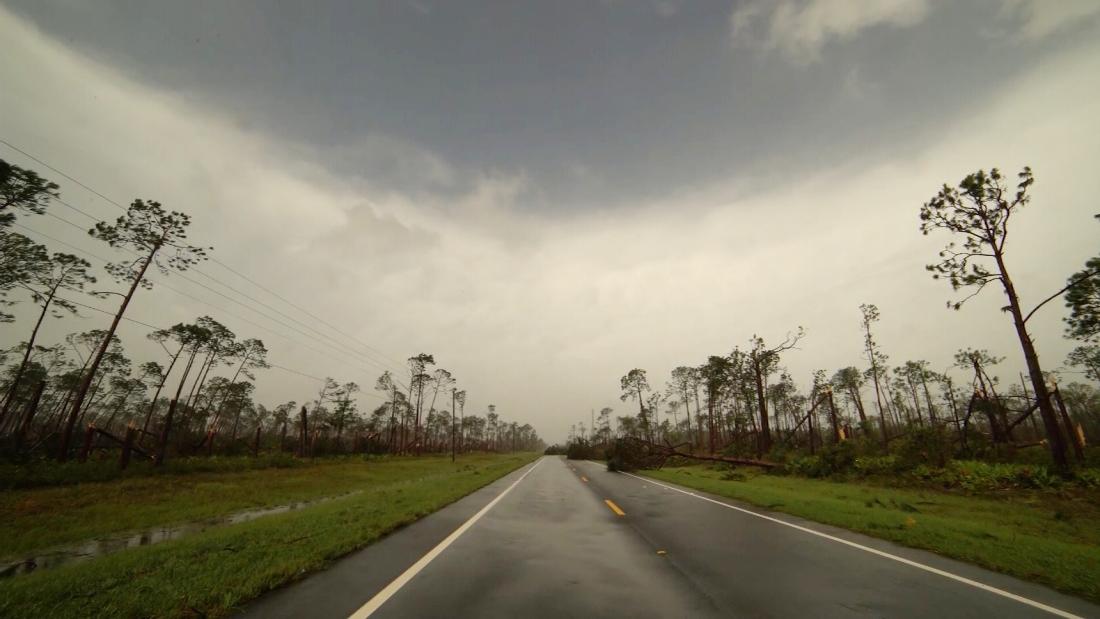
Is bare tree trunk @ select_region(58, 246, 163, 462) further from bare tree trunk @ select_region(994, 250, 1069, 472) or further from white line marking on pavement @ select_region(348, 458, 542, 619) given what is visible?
bare tree trunk @ select_region(994, 250, 1069, 472)

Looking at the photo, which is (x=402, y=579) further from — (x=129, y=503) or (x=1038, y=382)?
(x=1038, y=382)

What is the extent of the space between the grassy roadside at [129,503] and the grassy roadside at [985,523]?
18270 millimetres

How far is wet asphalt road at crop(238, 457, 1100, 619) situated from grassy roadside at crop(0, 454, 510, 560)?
33.1 ft

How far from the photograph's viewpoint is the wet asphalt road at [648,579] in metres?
4.45

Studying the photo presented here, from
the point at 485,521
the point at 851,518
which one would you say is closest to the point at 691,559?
the point at 485,521

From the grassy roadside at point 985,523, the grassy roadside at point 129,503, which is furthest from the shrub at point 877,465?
the grassy roadside at point 129,503

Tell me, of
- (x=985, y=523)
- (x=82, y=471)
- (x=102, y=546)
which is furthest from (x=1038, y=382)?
(x=82, y=471)

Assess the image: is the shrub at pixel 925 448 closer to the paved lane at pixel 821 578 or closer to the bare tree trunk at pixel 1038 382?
the bare tree trunk at pixel 1038 382

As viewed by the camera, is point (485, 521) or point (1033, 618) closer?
point (1033, 618)

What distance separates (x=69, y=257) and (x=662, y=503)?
1531 inches

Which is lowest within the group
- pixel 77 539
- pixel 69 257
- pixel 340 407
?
pixel 77 539

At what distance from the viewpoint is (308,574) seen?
573 centimetres

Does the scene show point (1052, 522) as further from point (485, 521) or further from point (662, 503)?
point (485, 521)

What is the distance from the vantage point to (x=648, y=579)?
5.47m
